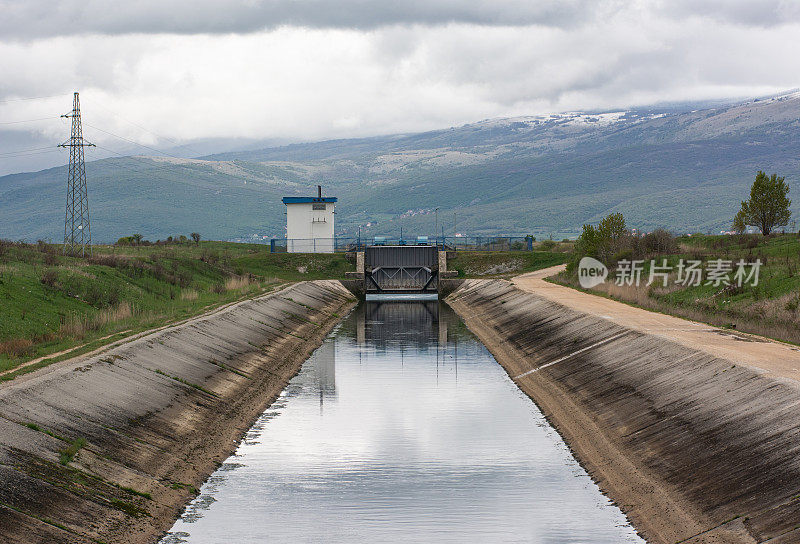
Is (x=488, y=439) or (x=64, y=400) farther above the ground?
(x=64, y=400)

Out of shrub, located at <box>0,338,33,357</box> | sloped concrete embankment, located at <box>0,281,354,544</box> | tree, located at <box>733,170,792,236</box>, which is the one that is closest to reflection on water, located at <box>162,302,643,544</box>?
sloped concrete embankment, located at <box>0,281,354,544</box>

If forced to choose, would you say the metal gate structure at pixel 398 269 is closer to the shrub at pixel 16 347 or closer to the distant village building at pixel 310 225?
the distant village building at pixel 310 225

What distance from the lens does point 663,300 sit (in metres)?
47.8

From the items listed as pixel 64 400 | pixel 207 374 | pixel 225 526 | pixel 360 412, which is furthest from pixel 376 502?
pixel 207 374

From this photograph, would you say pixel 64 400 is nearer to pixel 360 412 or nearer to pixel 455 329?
pixel 360 412

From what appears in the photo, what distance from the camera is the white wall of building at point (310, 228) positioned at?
3474 inches

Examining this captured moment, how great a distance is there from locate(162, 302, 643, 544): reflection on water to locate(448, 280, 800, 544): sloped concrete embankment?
0.81m

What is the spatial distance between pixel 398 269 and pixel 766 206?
3060cm

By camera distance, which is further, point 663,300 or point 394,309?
point 394,309

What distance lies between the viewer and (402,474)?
22.0 metres

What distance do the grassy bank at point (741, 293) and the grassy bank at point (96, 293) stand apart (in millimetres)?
22229

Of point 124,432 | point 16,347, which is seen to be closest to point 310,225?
point 16,347

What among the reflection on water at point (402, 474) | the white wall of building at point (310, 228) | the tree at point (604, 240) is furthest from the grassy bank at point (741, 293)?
the white wall of building at point (310, 228)

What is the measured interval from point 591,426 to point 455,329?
97.0ft
